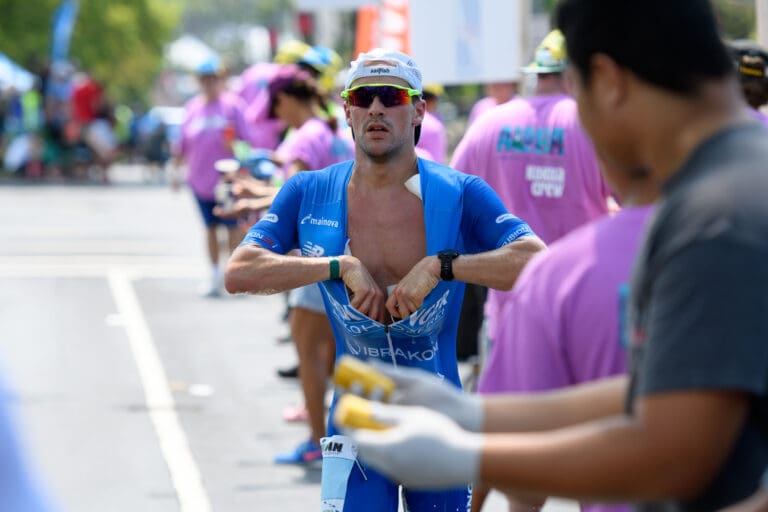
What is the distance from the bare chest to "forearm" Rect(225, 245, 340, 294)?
22 cm

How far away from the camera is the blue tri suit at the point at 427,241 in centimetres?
496

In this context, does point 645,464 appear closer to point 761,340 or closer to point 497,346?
point 761,340

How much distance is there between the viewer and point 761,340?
2.03 meters

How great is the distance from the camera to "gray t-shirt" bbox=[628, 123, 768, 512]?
2.02 meters

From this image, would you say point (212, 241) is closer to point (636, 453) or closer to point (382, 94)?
point (382, 94)

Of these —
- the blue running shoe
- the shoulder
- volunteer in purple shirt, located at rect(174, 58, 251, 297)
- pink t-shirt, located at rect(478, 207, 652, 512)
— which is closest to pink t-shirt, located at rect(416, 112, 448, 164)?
the blue running shoe

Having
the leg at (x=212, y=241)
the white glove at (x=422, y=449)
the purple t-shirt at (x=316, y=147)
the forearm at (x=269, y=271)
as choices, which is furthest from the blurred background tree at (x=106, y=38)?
→ the white glove at (x=422, y=449)

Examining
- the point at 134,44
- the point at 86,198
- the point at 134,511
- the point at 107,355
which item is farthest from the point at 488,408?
the point at 134,44

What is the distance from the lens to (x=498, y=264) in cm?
496

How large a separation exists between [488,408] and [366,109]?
9.64ft

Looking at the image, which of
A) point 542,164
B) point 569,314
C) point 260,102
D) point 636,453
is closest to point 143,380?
point 260,102

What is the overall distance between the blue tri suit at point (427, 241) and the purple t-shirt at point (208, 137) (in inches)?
411

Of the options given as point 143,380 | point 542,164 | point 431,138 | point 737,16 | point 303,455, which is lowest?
point 737,16

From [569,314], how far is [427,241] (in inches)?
101
